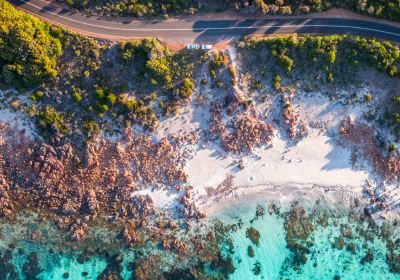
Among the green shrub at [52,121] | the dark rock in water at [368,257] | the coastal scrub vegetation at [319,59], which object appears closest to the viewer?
the coastal scrub vegetation at [319,59]

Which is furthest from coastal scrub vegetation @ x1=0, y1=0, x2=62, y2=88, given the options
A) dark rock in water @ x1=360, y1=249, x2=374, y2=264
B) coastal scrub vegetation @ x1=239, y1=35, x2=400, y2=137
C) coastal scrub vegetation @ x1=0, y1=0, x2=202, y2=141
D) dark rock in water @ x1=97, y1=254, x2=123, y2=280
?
dark rock in water @ x1=360, y1=249, x2=374, y2=264

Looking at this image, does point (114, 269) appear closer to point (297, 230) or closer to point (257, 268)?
point (257, 268)

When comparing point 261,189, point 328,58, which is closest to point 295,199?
point 261,189

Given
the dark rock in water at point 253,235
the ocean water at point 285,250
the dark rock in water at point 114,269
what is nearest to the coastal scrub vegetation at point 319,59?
the ocean water at point 285,250

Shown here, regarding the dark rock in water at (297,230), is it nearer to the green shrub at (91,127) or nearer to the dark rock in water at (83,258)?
the dark rock in water at (83,258)

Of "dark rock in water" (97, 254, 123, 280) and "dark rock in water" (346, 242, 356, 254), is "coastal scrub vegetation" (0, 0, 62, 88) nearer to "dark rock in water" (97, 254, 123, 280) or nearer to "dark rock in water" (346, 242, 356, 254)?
"dark rock in water" (97, 254, 123, 280)

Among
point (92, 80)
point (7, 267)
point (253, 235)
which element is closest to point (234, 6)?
point (92, 80)

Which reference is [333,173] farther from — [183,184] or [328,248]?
[183,184]
